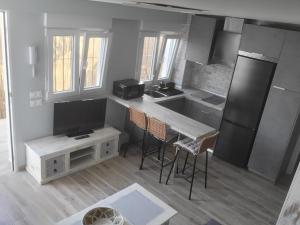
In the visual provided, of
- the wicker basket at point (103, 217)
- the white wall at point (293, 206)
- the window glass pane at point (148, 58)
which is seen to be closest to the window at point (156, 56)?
the window glass pane at point (148, 58)

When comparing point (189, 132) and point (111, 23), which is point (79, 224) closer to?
point (189, 132)

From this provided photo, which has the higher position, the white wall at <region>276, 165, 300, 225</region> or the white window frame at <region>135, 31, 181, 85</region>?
the white window frame at <region>135, 31, 181, 85</region>

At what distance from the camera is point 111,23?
4.30m

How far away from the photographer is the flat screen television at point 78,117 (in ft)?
13.6

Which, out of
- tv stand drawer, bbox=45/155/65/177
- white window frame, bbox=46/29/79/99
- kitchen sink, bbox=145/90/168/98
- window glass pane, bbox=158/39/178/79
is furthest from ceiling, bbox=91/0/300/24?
window glass pane, bbox=158/39/178/79

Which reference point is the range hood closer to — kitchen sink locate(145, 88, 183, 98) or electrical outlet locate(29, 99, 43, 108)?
kitchen sink locate(145, 88, 183, 98)

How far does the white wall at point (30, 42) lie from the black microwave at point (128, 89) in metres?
0.71

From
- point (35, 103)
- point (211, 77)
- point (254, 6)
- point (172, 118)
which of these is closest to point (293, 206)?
point (254, 6)

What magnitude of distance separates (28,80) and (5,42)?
0.54m

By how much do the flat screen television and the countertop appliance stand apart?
2.07 m

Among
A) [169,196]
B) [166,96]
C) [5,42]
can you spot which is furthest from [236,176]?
[5,42]

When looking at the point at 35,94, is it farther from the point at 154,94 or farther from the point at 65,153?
the point at 154,94

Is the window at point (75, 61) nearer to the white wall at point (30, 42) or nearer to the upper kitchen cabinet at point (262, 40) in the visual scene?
the white wall at point (30, 42)

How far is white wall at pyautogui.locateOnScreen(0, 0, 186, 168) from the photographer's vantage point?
11.4 feet
